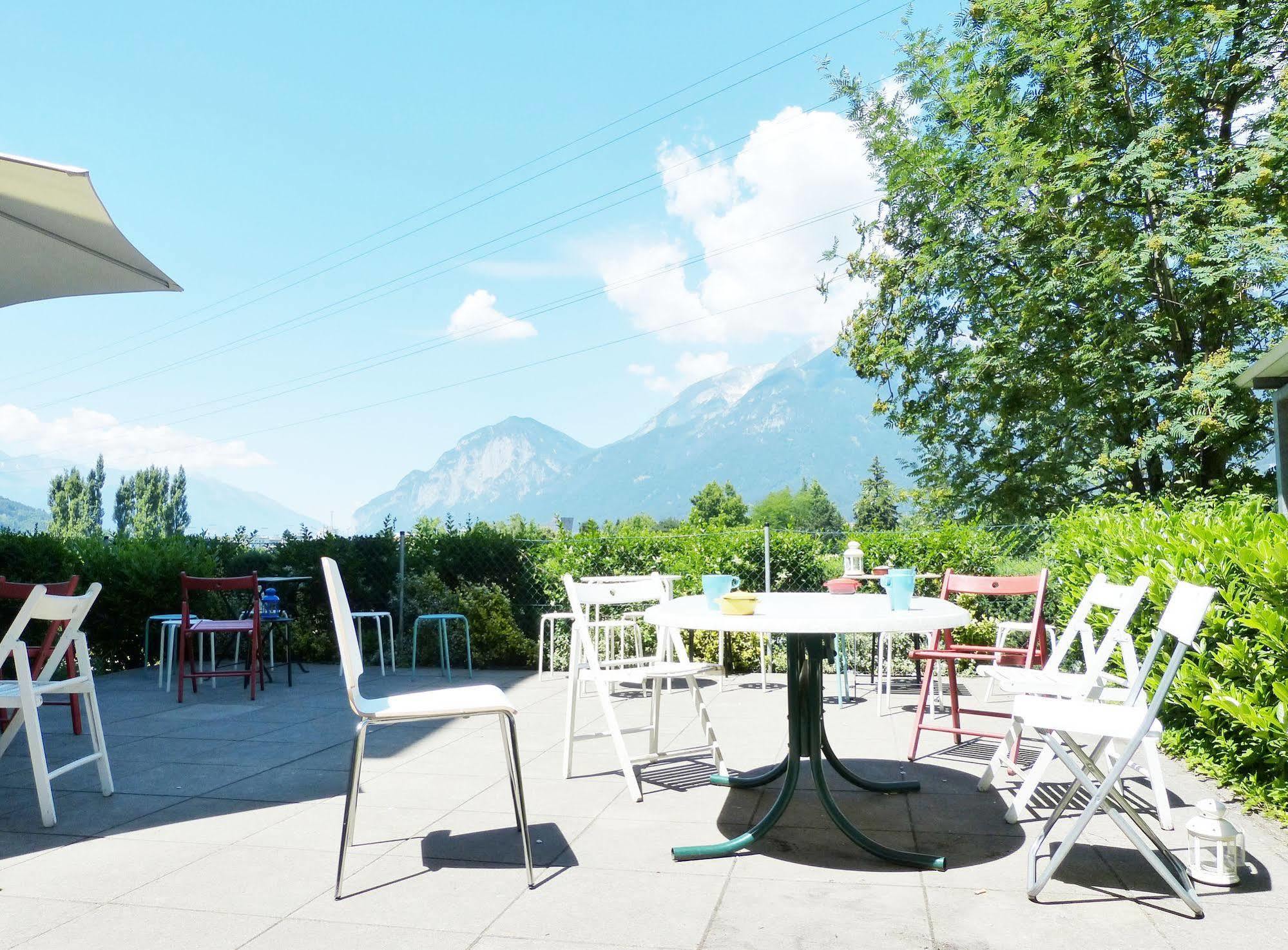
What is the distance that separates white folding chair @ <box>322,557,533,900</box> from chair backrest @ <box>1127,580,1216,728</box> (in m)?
1.86

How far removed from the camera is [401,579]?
8.95m

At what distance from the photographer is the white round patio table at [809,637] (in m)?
2.92

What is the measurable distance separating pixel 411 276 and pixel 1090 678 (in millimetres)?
66771

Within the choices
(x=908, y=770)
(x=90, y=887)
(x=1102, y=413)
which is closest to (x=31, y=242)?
(x=90, y=887)

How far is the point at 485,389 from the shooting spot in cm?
16700

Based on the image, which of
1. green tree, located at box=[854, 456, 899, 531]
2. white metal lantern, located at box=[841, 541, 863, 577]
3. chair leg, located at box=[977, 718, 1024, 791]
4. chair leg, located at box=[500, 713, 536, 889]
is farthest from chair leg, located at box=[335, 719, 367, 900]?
green tree, located at box=[854, 456, 899, 531]

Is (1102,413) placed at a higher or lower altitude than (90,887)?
higher

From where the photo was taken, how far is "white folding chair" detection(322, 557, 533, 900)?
9.02ft

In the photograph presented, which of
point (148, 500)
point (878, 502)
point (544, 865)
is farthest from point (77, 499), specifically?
point (544, 865)

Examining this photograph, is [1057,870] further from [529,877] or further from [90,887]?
[90,887]

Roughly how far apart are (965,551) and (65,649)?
6.51m

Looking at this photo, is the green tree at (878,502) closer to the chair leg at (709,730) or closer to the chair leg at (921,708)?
the chair leg at (921,708)

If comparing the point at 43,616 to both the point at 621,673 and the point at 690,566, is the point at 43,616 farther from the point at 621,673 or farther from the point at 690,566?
the point at 690,566

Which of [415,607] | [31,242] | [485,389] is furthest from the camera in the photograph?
[485,389]
